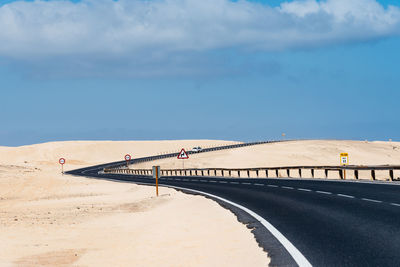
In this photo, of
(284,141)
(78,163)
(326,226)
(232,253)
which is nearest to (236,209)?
(326,226)

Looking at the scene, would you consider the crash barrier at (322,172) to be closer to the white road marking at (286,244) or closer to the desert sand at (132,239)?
the desert sand at (132,239)

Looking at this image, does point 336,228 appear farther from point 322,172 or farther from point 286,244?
point 322,172

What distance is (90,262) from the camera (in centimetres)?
1120

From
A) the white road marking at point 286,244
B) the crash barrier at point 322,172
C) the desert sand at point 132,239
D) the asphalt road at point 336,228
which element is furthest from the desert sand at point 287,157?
the white road marking at point 286,244

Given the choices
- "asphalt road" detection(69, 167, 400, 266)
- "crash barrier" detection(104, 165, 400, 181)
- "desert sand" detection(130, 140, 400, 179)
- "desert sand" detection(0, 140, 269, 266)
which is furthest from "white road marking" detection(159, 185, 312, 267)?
"desert sand" detection(130, 140, 400, 179)

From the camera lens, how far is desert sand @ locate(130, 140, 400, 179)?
103 metres

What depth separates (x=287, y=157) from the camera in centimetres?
11144

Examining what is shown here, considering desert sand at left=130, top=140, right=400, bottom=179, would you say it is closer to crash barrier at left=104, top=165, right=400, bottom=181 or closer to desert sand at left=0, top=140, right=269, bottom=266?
crash barrier at left=104, top=165, right=400, bottom=181

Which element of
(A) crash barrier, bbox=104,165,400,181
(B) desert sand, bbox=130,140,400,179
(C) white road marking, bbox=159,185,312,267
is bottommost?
(C) white road marking, bbox=159,185,312,267

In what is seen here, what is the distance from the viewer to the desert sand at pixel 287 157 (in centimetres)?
10336

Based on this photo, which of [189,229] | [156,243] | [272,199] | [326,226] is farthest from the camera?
[272,199]

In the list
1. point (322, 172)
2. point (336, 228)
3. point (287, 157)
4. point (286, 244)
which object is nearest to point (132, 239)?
point (286, 244)

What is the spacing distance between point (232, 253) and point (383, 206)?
844 centimetres

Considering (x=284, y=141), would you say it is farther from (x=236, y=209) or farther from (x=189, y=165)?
(x=236, y=209)
